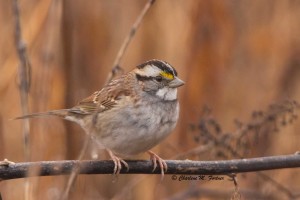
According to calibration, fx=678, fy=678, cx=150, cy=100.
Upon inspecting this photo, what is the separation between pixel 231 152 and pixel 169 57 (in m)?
1.96

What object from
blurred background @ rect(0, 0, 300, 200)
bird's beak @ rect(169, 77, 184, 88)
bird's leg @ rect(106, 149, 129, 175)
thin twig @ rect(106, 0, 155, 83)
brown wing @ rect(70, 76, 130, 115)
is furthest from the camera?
blurred background @ rect(0, 0, 300, 200)

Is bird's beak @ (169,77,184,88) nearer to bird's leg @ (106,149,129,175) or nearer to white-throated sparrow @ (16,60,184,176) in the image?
white-throated sparrow @ (16,60,184,176)

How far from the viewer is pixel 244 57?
575 centimetres

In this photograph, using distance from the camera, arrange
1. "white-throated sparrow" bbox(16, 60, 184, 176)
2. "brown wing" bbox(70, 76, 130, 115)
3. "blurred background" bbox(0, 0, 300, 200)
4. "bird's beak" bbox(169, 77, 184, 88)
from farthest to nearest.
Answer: "blurred background" bbox(0, 0, 300, 200)
"brown wing" bbox(70, 76, 130, 115)
"bird's beak" bbox(169, 77, 184, 88)
"white-throated sparrow" bbox(16, 60, 184, 176)

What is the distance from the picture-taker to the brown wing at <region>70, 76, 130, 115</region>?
3971 millimetres

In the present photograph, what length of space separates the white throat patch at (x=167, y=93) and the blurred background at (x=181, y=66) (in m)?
1.03

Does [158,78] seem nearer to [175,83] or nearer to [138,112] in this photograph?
[175,83]

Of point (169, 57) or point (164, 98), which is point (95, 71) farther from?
point (164, 98)

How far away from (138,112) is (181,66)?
5.82 feet

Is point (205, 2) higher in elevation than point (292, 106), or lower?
higher

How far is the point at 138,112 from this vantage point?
3754mm

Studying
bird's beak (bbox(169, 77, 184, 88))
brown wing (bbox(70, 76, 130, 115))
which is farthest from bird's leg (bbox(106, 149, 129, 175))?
bird's beak (bbox(169, 77, 184, 88))

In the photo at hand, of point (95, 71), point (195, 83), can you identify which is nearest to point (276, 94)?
point (195, 83)

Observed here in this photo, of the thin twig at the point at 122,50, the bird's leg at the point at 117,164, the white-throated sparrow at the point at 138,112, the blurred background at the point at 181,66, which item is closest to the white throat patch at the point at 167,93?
the white-throated sparrow at the point at 138,112
